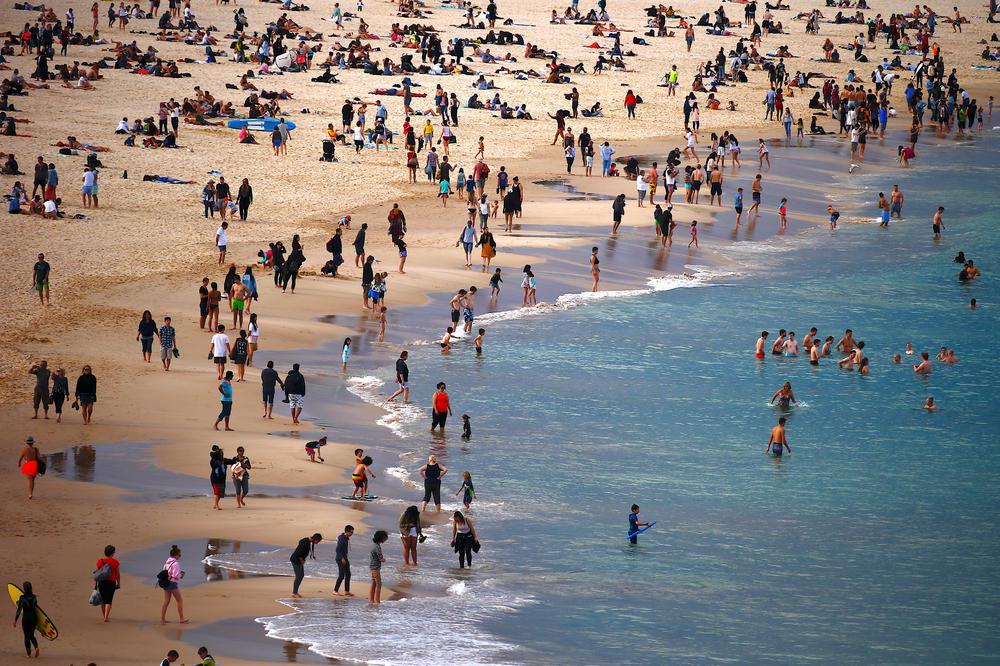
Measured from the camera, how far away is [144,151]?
49.4 metres

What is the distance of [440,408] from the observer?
28422 millimetres

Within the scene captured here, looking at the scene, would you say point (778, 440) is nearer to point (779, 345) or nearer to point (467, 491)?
point (779, 345)

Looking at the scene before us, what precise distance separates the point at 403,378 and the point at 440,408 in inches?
72.2

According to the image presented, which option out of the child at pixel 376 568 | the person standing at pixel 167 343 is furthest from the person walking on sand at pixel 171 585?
the person standing at pixel 167 343

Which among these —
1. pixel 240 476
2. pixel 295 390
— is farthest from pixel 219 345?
pixel 240 476

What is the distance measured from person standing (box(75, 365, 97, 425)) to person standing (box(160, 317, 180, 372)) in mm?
3295

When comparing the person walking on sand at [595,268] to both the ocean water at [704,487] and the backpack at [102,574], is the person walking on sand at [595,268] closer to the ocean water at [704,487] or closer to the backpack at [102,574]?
the ocean water at [704,487]

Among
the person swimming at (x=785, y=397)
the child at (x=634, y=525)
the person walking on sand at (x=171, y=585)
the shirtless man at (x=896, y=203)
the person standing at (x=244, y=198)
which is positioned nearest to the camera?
the person walking on sand at (x=171, y=585)

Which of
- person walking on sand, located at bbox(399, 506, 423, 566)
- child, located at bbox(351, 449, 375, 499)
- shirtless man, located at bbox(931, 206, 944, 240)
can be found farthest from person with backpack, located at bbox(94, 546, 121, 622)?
shirtless man, located at bbox(931, 206, 944, 240)

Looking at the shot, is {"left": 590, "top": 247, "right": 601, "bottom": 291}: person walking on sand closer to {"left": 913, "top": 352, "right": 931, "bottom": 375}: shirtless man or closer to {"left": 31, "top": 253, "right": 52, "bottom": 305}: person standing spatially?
{"left": 913, "top": 352, "right": 931, "bottom": 375}: shirtless man

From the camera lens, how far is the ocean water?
20406 mm

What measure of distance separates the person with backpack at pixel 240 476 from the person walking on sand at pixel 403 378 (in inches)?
272

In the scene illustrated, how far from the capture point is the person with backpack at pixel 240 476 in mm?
22844

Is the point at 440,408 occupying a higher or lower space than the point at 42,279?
lower
